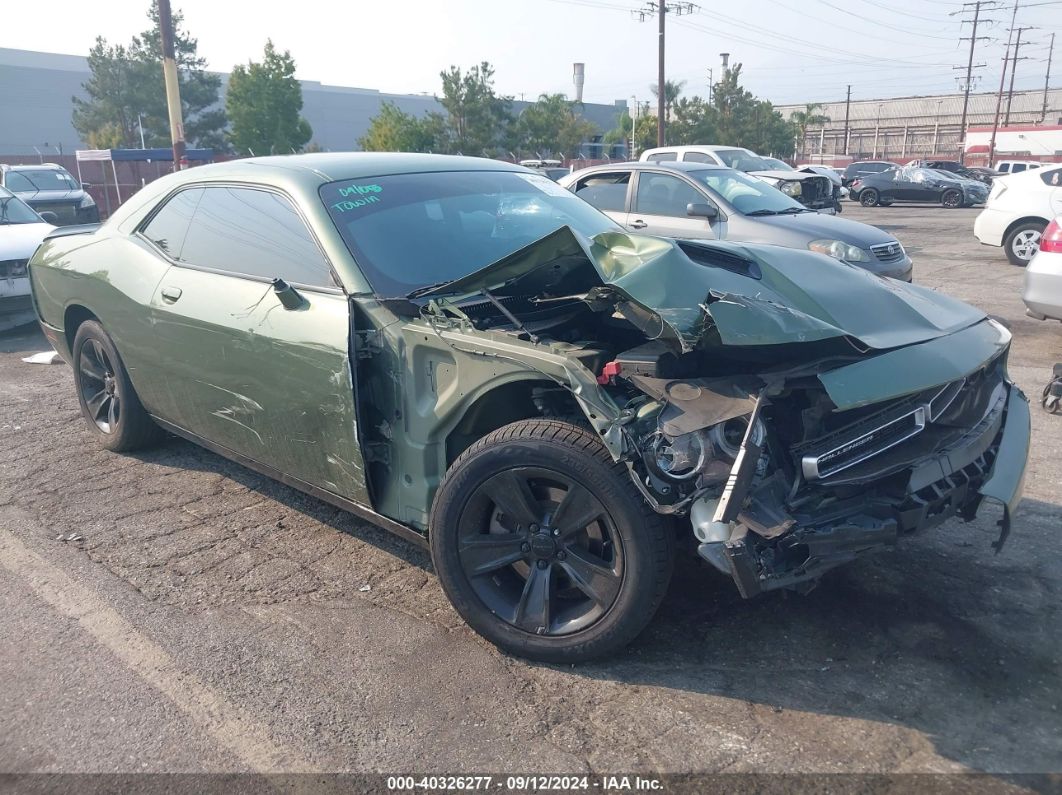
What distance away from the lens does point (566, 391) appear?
3.11 meters

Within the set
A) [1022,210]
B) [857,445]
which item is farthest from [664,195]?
[857,445]

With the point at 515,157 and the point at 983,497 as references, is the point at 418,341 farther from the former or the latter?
the point at 515,157

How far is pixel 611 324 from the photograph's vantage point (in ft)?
11.1

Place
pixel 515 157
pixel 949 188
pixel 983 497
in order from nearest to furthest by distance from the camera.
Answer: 1. pixel 983 497
2. pixel 949 188
3. pixel 515 157

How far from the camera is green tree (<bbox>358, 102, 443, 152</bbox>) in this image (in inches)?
1398

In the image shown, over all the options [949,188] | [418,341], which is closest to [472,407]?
[418,341]

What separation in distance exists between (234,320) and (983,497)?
10.2 ft

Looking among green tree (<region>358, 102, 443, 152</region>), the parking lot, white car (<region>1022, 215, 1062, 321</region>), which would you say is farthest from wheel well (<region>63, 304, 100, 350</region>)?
green tree (<region>358, 102, 443, 152</region>)

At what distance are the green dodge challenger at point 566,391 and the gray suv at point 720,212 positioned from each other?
5149mm

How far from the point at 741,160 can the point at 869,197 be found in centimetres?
1514

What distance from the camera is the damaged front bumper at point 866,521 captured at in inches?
101

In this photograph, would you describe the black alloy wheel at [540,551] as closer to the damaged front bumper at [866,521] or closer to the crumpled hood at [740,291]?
the damaged front bumper at [866,521]

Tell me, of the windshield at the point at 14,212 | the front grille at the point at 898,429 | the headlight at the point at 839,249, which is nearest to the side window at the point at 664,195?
the headlight at the point at 839,249

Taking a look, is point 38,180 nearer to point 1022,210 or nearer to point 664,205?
point 664,205
